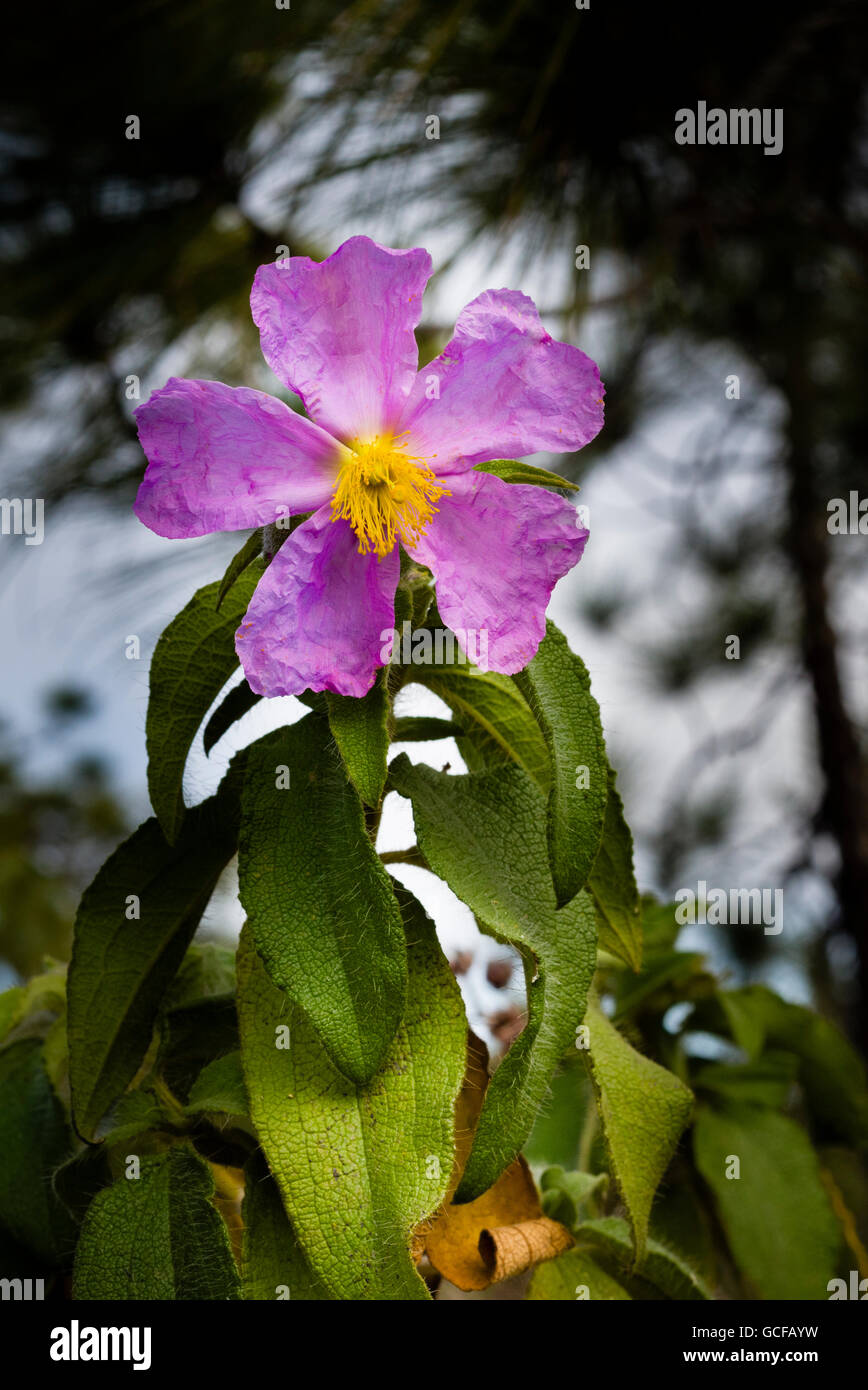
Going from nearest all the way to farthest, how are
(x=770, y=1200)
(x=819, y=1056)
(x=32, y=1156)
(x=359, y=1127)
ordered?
(x=359, y=1127), (x=32, y=1156), (x=770, y=1200), (x=819, y=1056)

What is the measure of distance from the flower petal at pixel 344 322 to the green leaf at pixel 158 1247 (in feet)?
0.80

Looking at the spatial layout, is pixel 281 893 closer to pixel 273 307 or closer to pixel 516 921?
pixel 516 921

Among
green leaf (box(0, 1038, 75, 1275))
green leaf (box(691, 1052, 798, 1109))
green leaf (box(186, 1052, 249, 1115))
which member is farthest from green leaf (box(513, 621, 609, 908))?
green leaf (box(691, 1052, 798, 1109))

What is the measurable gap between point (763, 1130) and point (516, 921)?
333mm

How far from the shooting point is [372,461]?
0.37 m

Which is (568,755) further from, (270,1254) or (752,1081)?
(752,1081)

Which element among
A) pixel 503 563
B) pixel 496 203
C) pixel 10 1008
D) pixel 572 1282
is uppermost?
pixel 496 203

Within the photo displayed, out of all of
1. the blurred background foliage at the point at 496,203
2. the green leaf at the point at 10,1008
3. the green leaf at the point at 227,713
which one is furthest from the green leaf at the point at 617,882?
the blurred background foliage at the point at 496,203

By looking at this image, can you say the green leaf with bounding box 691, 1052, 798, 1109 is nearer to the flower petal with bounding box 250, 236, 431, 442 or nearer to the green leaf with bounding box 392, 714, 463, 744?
the green leaf with bounding box 392, 714, 463, 744

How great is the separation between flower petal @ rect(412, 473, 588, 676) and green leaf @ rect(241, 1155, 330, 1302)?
0.57 feet

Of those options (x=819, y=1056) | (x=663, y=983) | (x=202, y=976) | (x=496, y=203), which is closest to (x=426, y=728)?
(x=202, y=976)

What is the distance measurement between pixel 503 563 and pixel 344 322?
87 mm
